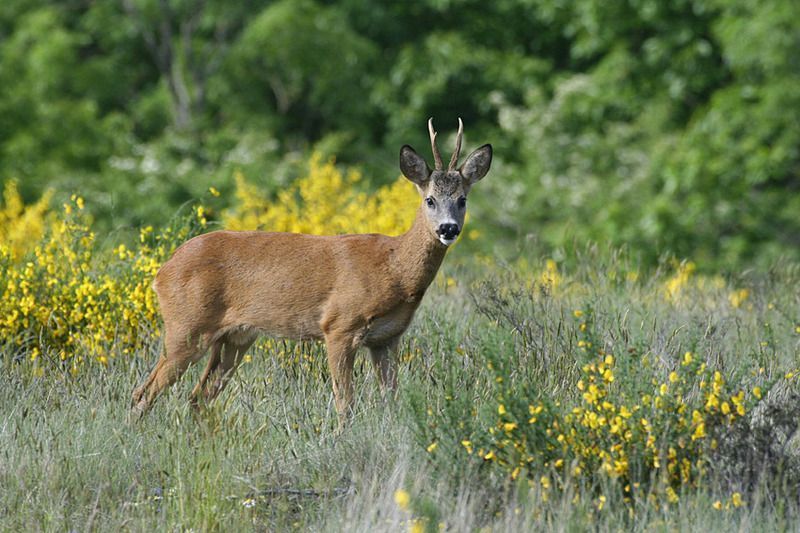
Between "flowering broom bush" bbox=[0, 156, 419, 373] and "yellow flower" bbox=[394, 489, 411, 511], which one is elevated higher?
"flowering broom bush" bbox=[0, 156, 419, 373]

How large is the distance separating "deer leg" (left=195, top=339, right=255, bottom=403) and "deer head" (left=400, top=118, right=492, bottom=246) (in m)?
1.09

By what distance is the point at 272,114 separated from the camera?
19.3 metres

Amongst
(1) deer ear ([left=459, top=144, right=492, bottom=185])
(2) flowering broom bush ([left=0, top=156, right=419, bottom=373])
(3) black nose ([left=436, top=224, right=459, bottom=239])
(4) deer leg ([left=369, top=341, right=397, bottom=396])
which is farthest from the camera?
(2) flowering broom bush ([left=0, top=156, right=419, bottom=373])

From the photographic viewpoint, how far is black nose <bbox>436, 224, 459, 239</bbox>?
590 cm

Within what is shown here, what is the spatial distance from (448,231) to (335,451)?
1.23 metres

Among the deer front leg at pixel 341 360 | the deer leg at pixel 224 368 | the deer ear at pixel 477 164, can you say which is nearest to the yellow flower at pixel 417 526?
the deer front leg at pixel 341 360

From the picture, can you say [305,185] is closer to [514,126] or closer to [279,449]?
[279,449]

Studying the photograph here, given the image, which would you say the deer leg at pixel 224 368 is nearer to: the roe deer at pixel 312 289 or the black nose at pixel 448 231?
the roe deer at pixel 312 289

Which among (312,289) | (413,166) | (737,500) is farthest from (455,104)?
(737,500)

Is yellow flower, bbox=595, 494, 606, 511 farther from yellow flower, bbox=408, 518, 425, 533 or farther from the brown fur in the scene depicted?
the brown fur

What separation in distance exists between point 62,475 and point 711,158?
11.7m

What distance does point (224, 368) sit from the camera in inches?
250

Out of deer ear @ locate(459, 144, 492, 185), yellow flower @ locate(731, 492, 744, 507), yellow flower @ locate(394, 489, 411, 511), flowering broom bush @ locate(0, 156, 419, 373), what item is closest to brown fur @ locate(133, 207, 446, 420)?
deer ear @ locate(459, 144, 492, 185)

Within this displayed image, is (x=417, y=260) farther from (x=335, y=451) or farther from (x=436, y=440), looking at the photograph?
(x=436, y=440)
